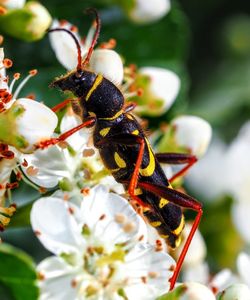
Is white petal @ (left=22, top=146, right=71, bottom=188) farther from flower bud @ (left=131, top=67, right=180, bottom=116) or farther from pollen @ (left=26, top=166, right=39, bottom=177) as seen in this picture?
flower bud @ (left=131, top=67, right=180, bottom=116)

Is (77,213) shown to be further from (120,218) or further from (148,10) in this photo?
(148,10)

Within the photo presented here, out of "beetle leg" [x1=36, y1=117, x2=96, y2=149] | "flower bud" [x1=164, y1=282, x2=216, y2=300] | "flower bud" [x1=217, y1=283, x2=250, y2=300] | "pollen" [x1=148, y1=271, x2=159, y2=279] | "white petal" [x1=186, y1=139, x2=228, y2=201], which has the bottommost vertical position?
"white petal" [x1=186, y1=139, x2=228, y2=201]

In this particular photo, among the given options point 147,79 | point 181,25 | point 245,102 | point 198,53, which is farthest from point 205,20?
point 147,79

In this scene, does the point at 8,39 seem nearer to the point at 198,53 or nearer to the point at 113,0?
the point at 113,0

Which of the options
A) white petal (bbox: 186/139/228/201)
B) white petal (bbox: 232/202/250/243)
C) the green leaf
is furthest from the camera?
white petal (bbox: 186/139/228/201)

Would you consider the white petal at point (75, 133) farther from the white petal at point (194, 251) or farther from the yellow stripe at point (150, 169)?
the white petal at point (194, 251)

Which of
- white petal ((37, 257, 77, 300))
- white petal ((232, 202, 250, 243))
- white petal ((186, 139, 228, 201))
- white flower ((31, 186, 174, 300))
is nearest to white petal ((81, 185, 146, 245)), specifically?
white flower ((31, 186, 174, 300))

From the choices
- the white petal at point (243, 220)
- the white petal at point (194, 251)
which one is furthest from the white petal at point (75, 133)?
the white petal at point (243, 220)
